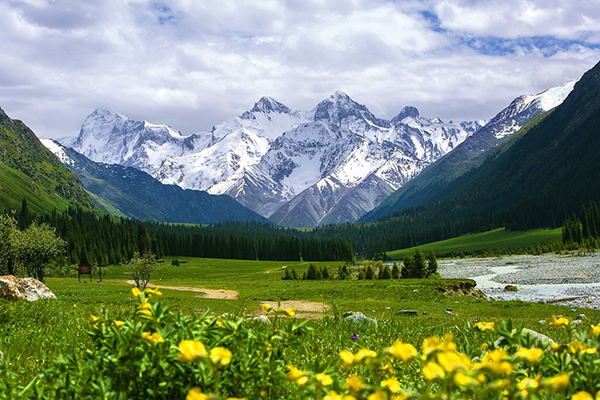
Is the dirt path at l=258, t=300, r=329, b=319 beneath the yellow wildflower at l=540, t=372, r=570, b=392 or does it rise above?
beneath

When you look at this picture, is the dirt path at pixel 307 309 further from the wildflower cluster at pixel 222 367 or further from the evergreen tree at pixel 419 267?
the evergreen tree at pixel 419 267

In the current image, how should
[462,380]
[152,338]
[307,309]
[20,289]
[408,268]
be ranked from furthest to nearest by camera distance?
[408,268] → [307,309] → [20,289] → [152,338] → [462,380]

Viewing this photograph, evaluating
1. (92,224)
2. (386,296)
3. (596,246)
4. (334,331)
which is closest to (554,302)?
(386,296)

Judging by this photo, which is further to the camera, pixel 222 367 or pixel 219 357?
pixel 222 367

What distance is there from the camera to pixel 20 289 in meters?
20.6

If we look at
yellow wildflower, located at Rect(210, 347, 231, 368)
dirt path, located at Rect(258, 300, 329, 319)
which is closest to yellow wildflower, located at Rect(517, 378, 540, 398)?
yellow wildflower, located at Rect(210, 347, 231, 368)

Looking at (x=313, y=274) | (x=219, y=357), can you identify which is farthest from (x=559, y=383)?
(x=313, y=274)

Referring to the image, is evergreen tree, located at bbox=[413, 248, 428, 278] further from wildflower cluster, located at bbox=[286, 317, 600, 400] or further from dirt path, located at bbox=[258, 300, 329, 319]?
wildflower cluster, located at bbox=[286, 317, 600, 400]

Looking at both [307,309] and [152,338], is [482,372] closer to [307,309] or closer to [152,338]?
[152,338]

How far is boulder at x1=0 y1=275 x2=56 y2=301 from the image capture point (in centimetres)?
1883

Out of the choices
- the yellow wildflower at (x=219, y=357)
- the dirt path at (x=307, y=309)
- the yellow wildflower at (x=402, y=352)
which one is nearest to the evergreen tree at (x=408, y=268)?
the dirt path at (x=307, y=309)

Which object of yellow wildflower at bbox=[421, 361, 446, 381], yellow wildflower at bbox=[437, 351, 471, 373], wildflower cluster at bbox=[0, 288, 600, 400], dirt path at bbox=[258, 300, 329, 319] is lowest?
dirt path at bbox=[258, 300, 329, 319]

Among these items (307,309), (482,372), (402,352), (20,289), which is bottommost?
(307,309)

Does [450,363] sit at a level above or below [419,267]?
above
